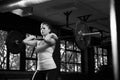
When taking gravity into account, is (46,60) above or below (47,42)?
below

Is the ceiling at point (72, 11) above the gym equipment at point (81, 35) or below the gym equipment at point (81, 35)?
above

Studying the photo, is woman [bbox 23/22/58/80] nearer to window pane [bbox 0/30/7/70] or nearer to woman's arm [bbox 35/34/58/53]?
woman's arm [bbox 35/34/58/53]

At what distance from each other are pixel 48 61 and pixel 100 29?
609 centimetres

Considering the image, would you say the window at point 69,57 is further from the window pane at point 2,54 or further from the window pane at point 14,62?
the window pane at point 2,54

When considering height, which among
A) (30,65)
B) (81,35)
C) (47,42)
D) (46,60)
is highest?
(81,35)

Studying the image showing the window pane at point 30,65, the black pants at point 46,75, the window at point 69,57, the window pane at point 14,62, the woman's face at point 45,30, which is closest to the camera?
the black pants at point 46,75

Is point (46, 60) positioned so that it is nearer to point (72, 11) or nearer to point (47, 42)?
point (47, 42)

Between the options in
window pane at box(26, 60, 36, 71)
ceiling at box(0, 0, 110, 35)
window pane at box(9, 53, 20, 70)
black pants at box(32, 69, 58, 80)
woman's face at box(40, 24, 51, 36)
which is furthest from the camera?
window pane at box(26, 60, 36, 71)

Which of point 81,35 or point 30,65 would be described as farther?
point 30,65

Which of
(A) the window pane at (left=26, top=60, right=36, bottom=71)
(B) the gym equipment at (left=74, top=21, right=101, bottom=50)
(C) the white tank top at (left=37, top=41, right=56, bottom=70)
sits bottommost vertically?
(A) the window pane at (left=26, top=60, right=36, bottom=71)

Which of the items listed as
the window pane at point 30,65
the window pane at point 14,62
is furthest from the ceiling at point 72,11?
the window pane at point 30,65

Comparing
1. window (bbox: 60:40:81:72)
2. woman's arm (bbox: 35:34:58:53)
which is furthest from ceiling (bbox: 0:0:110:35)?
woman's arm (bbox: 35:34:58:53)

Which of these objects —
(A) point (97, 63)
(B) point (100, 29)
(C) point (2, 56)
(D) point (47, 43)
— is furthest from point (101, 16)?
(D) point (47, 43)

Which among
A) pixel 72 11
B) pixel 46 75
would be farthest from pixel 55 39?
pixel 72 11
